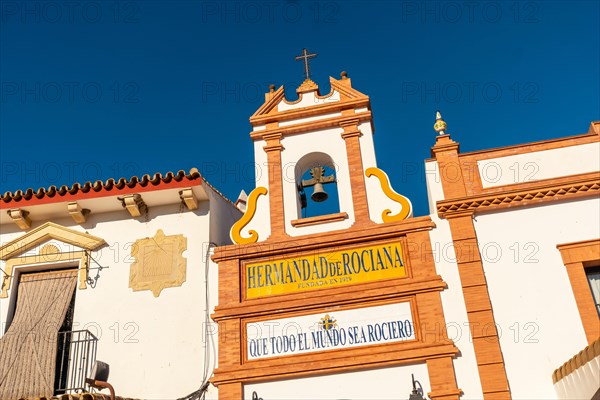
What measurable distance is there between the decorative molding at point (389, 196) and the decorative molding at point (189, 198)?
2890 mm

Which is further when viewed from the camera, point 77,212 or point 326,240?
point 77,212

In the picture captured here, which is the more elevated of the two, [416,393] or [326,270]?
[326,270]

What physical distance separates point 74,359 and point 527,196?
7359mm

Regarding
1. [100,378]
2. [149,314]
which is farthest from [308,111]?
[100,378]

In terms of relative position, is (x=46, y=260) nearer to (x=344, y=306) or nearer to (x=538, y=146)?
(x=344, y=306)

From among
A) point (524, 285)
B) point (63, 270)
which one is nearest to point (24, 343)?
point (63, 270)

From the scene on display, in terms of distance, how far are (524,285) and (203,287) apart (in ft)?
15.8

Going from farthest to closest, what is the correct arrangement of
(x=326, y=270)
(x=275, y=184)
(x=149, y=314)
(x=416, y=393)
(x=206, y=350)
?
1. (x=275, y=184)
2. (x=149, y=314)
3. (x=326, y=270)
4. (x=206, y=350)
5. (x=416, y=393)

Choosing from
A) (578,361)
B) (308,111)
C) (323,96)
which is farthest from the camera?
(323,96)

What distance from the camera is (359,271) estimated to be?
9500mm

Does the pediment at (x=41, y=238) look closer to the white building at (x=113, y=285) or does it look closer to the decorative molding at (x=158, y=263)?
the white building at (x=113, y=285)

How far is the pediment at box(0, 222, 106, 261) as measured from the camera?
10.7m

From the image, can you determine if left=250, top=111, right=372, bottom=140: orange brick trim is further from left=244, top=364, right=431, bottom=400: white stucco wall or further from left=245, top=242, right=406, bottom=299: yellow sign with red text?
left=244, top=364, right=431, bottom=400: white stucco wall

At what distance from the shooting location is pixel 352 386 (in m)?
8.77
